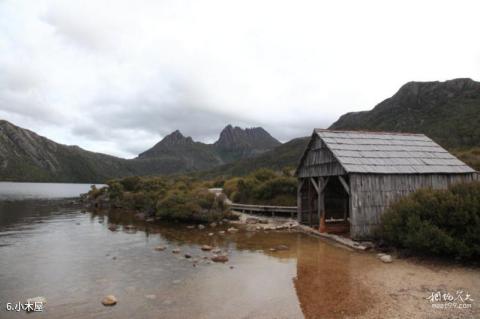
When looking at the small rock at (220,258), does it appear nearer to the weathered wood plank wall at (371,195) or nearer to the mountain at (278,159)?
the weathered wood plank wall at (371,195)

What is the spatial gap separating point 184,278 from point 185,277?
0.12 meters

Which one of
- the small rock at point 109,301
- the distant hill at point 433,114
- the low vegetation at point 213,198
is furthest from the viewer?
the distant hill at point 433,114

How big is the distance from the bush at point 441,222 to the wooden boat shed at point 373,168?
219 centimetres

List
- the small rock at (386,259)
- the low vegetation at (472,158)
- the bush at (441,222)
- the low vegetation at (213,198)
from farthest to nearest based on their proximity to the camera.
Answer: the low vegetation at (213,198) → the low vegetation at (472,158) → the small rock at (386,259) → the bush at (441,222)

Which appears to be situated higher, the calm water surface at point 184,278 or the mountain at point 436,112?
the mountain at point 436,112

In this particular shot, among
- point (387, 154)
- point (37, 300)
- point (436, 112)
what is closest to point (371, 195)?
point (387, 154)

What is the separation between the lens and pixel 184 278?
12211 millimetres

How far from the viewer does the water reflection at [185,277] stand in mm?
9203

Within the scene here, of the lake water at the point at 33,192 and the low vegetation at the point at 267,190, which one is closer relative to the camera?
the low vegetation at the point at 267,190

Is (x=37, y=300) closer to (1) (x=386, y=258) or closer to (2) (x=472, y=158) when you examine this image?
(1) (x=386, y=258)

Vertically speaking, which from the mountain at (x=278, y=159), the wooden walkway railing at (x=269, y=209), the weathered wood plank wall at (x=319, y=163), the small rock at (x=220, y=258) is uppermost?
the mountain at (x=278, y=159)

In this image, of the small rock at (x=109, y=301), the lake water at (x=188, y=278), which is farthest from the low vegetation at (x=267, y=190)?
the small rock at (x=109, y=301)

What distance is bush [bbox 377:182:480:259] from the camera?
12.0 m

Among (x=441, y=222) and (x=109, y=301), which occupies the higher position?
(x=441, y=222)
